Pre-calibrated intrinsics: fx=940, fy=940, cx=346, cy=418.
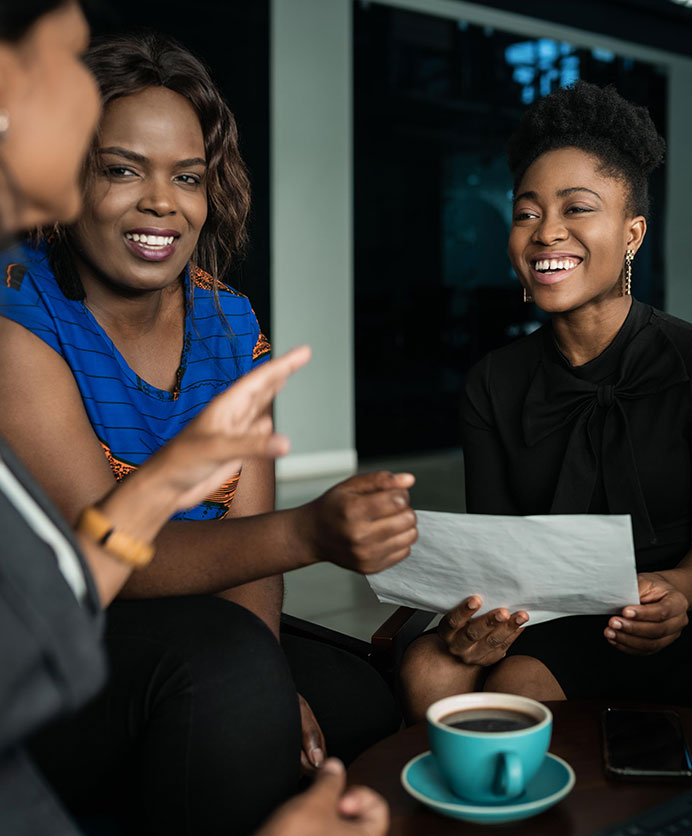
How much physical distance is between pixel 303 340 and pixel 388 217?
3.86ft

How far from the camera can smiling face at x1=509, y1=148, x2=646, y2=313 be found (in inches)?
69.6

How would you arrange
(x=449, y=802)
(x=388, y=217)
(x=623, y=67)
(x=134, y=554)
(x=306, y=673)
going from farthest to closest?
(x=623, y=67)
(x=388, y=217)
(x=306, y=673)
(x=449, y=802)
(x=134, y=554)

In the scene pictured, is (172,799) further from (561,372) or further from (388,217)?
(388,217)

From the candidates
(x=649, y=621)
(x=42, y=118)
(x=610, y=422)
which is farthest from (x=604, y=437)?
(x=42, y=118)

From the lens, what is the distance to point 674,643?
158 cm

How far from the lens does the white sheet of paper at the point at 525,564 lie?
125cm

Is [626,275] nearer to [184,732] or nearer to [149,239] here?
[149,239]

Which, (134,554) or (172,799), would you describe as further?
(172,799)

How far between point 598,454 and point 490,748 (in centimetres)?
86

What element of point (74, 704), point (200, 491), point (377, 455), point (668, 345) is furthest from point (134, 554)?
point (377, 455)

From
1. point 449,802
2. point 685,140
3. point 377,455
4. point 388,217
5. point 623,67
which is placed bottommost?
point 377,455

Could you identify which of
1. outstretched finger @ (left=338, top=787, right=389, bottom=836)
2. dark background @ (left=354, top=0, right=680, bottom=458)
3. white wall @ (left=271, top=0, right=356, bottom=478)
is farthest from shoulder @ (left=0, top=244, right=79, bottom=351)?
dark background @ (left=354, top=0, right=680, bottom=458)

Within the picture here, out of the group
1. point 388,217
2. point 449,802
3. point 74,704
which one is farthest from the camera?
point 388,217

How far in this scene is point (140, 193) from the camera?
58.8 inches
